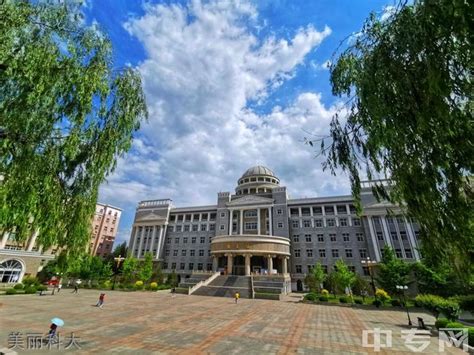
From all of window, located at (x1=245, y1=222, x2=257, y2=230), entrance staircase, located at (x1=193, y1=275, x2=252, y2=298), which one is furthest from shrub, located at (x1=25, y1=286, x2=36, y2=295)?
window, located at (x1=245, y1=222, x2=257, y2=230)

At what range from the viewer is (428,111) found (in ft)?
12.9

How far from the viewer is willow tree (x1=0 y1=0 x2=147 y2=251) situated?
6066mm

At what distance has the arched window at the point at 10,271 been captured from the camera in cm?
3228

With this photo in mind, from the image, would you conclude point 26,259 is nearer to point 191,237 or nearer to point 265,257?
point 191,237

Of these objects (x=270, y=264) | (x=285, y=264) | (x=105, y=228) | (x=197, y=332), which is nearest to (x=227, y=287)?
(x=270, y=264)

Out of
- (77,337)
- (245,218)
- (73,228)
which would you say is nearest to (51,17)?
(73,228)

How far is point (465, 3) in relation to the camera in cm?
280

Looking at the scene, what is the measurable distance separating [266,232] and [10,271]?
40.4m

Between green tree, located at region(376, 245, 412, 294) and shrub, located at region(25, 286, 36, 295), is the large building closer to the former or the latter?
green tree, located at region(376, 245, 412, 294)

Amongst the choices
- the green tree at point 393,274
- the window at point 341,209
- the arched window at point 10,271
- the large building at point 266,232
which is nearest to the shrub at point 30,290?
the arched window at point 10,271

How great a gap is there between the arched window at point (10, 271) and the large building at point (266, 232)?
70.3 feet

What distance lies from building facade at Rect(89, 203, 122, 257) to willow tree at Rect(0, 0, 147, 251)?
65581 millimetres

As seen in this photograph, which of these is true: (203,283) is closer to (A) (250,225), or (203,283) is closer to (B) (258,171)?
(A) (250,225)

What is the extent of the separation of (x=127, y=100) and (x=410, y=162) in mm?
8057
